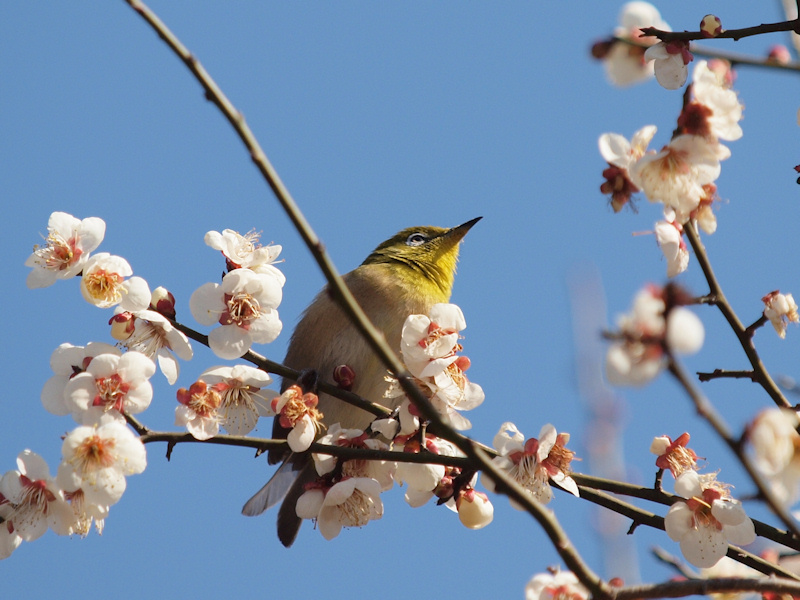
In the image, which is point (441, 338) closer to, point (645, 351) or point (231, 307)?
point (231, 307)

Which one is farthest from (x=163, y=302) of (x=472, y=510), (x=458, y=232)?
(x=458, y=232)

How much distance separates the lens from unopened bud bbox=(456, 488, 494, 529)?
9.95 ft

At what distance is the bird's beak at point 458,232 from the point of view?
6570 millimetres

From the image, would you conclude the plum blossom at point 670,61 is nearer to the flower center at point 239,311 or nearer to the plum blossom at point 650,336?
the plum blossom at point 650,336

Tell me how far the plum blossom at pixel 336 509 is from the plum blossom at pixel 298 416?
0.24m

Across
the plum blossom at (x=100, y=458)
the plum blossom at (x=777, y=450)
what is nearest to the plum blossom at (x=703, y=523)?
the plum blossom at (x=777, y=450)

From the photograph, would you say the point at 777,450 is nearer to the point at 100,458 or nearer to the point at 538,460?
the point at 538,460

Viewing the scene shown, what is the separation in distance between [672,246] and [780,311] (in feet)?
2.03

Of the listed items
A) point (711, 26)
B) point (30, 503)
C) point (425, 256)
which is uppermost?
point (425, 256)

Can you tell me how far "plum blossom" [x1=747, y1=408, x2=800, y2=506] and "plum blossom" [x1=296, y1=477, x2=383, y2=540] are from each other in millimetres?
1321

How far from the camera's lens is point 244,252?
126 inches

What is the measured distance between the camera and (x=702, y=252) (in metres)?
2.83

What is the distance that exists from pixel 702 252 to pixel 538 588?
1.49m

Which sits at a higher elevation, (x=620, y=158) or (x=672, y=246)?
(x=620, y=158)
